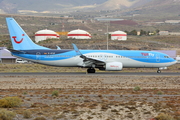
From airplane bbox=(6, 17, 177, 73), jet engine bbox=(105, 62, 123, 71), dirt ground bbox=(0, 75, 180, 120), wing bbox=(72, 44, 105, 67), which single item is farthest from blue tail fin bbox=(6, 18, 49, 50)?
dirt ground bbox=(0, 75, 180, 120)

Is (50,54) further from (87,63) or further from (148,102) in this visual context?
(148,102)

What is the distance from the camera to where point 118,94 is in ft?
86.8

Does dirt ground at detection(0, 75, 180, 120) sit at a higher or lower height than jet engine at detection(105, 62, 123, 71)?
lower

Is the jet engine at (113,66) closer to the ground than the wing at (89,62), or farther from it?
closer to the ground

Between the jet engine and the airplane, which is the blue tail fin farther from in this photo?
the jet engine

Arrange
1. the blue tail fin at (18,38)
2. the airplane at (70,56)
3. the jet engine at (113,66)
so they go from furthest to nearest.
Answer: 1. the blue tail fin at (18,38)
2. the airplane at (70,56)
3. the jet engine at (113,66)

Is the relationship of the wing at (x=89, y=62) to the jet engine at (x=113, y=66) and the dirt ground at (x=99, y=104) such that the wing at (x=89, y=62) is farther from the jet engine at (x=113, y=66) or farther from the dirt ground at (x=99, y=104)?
the dirt ground at (x=99, y=104)

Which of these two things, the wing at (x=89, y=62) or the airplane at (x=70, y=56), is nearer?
the wing at (x=89, y=62)

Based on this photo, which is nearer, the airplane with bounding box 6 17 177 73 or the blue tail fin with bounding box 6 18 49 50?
the airplane with bounding box 6 17 177 73

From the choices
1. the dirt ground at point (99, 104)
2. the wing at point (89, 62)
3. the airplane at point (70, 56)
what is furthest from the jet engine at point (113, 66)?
the dirt ground at point (99, 104)

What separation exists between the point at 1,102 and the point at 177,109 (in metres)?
10.7

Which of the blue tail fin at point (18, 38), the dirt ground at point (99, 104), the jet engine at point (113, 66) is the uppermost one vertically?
the blue tail fin at point (18, 38)

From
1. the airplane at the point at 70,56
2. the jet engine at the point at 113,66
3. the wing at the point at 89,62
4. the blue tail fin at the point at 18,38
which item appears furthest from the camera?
the blue tail fin at the point at 18,38

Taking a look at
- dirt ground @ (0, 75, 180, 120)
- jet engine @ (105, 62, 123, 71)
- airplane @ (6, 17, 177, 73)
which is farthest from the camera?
airplane @ (6, 17, 177, 73)
